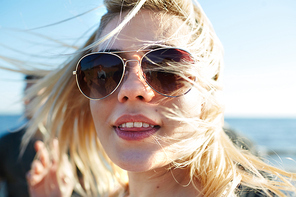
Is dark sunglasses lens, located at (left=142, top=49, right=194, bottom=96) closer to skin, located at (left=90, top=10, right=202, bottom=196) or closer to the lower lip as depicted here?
skin, located at (left=90, top=10, right=202, bottom=196)

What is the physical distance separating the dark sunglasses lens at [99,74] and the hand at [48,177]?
164 cm

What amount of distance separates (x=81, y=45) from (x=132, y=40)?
892mm

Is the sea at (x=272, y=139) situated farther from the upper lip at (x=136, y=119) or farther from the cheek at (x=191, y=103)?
the upper lip at (x=136, y=119)

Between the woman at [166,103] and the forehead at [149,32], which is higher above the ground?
the forehead at [149,32]

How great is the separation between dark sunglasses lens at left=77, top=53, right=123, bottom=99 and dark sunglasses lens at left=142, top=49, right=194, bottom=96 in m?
0.19

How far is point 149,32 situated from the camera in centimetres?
151

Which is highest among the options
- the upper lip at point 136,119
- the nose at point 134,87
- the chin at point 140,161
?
the nose at point 134,87

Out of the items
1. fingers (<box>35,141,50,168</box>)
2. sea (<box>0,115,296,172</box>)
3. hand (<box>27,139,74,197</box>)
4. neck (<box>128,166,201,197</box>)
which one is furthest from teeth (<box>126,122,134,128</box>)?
fingers (<box>35,141,50,168</box>)

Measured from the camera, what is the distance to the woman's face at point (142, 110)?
1.44 metres

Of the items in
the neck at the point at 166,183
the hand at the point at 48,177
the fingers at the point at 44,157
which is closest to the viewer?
the neck at the point at 166,183

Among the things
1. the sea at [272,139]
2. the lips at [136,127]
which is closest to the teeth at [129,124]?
the lips at [136,127]

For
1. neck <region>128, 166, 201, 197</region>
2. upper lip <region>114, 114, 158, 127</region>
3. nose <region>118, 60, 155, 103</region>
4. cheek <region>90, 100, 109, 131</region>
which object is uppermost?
nose <region>118, 60, 155, 103</region>

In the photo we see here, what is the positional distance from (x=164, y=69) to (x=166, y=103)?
8.2 inches

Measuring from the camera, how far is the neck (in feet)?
5.23
